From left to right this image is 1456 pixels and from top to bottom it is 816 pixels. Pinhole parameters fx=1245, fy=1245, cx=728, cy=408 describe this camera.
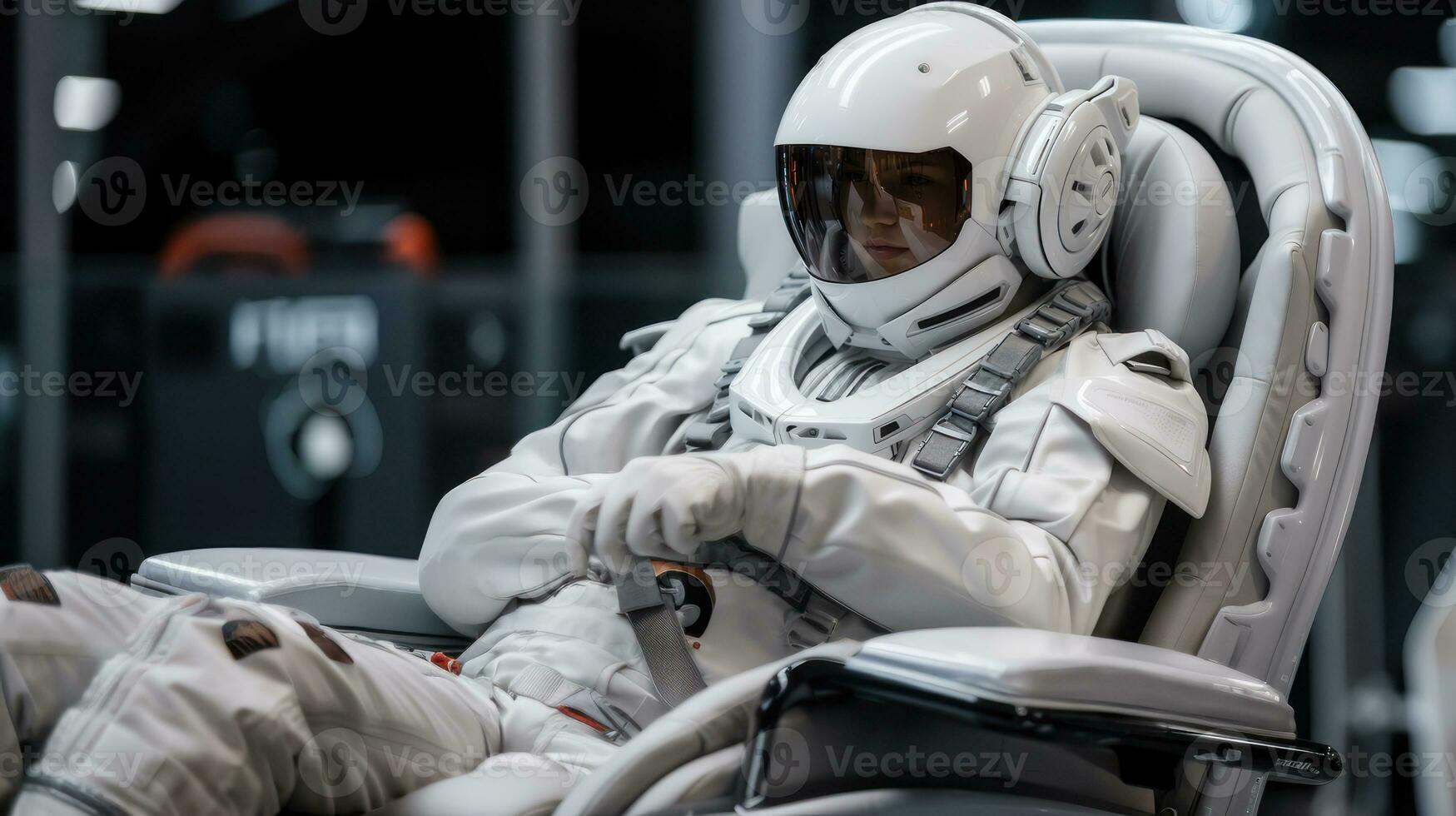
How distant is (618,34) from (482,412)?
1624mm

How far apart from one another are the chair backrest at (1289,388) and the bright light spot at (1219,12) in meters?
1.52

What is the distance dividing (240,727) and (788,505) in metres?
0.46

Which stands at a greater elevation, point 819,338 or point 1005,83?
point 1005,83

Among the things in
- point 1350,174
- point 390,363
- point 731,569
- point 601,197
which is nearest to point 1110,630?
point 731,569

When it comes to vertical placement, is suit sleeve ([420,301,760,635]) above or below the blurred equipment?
above

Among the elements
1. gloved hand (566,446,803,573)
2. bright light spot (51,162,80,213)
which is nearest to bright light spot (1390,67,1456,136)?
gloved hand (566,446,803,573)

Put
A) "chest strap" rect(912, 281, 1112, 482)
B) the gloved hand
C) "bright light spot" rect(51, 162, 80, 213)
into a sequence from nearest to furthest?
the gloved hand
"chest strap" rect(912, 281, 1112, 482)
"bright light spot" rect(51, 162, 80, 213)

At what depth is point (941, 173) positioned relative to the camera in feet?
4.60

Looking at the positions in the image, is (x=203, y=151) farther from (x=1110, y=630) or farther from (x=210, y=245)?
(x=1110, y=630)

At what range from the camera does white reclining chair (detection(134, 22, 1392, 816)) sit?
0.91m

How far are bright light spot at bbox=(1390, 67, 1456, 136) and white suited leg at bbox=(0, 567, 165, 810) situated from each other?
8.91 feet

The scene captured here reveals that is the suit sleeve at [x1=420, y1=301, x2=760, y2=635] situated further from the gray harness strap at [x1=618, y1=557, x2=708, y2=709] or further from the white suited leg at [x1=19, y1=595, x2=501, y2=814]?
the white suited leg at [x1=19, y1=595, x2=501, y2=814]

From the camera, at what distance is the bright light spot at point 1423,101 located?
106 inches

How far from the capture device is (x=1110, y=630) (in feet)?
4.36
